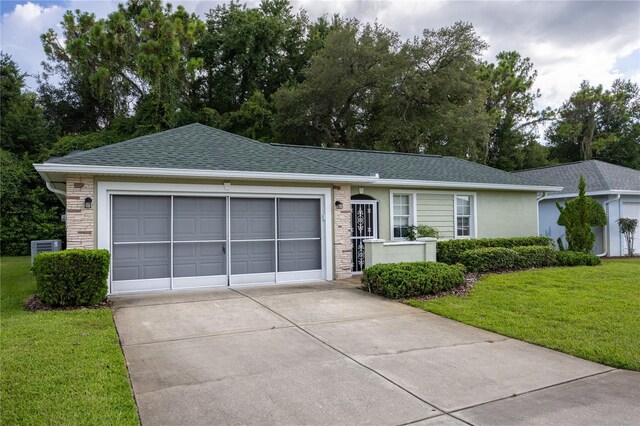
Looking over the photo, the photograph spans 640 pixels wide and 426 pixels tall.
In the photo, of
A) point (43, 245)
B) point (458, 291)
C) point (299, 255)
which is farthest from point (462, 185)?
point (43, 245)

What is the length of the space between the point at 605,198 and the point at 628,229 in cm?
140

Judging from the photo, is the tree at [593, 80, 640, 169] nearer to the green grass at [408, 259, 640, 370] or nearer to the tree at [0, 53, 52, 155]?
the green grass at [408, 259, 640, 370]

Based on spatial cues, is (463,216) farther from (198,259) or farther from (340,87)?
(340,87)

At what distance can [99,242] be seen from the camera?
8305 mm

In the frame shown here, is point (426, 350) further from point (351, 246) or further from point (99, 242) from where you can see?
point (99, 242)

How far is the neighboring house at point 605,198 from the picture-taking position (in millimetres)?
16156

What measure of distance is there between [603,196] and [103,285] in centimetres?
1753

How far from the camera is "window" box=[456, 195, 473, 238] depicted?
13250mm

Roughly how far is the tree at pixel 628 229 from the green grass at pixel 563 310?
A: 6445mm

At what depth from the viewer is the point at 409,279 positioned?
839 cm

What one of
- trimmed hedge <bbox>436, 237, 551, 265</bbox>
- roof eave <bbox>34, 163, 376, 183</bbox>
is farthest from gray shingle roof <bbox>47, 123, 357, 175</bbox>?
trimmed hedge <bbox>436, 237, 551, 265</bbox>

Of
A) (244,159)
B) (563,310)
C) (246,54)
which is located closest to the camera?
(563,310)

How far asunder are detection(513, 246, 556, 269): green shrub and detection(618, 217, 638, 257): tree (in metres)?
5.63

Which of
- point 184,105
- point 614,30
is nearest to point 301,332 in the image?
point 614,30
